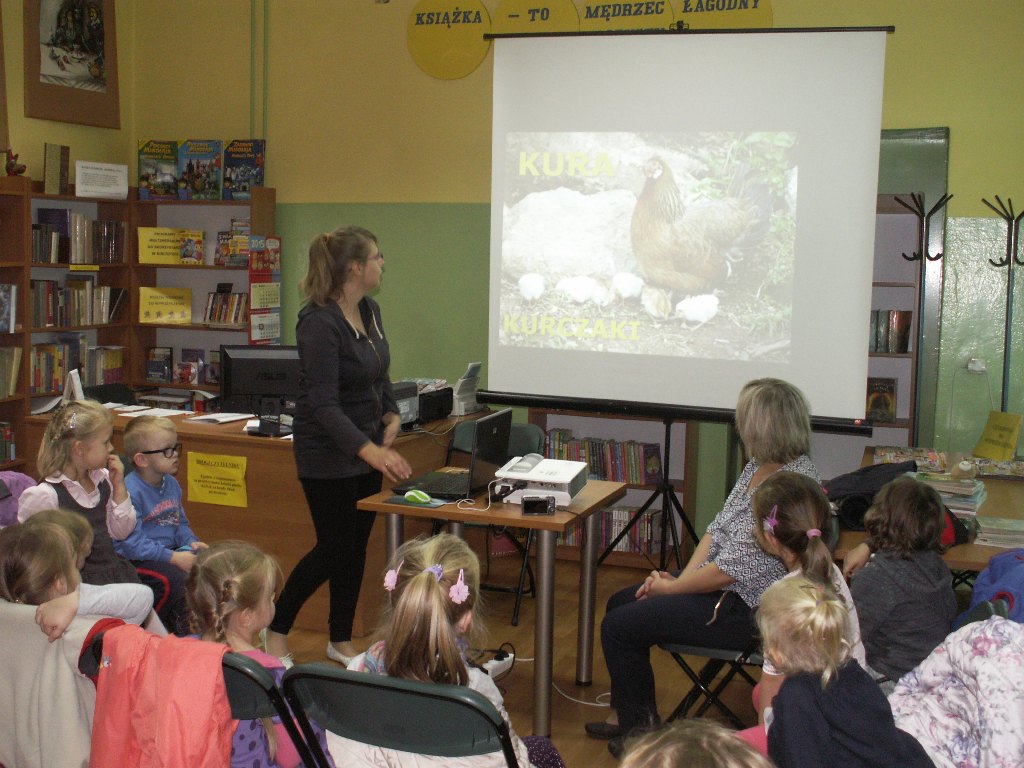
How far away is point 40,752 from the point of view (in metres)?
2.23

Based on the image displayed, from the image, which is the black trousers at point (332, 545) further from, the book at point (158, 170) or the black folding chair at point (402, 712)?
the book at point (158, 170)

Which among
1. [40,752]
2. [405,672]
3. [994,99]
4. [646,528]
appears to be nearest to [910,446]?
[646,528]

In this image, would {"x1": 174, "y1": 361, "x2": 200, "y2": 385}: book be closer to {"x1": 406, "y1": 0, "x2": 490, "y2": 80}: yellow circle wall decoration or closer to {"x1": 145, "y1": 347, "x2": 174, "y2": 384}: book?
{"x1": 145, "y1": 347, "x2": 174, "y2": 384}: book

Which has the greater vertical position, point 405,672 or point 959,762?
point 405,672

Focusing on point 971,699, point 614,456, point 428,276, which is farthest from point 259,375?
point 971,699

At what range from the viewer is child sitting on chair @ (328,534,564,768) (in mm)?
1925

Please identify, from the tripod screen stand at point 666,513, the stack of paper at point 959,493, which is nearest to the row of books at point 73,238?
the tripod screen stand at point 666,513

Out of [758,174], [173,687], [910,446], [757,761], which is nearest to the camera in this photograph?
[757,761]

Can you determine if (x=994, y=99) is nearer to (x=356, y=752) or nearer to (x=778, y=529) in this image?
(x=778, y=529)

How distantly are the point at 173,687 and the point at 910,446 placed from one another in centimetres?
411

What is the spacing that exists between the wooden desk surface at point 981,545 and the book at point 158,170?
4369 millimetres

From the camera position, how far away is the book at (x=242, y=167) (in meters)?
6.16

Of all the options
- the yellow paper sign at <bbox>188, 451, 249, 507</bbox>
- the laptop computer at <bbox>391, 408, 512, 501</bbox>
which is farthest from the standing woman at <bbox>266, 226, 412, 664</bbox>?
the yellow paper sign at <bbox>188, 451, 249, 507</bbox>

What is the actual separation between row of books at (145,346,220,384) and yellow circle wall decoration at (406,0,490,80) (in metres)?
2.25
